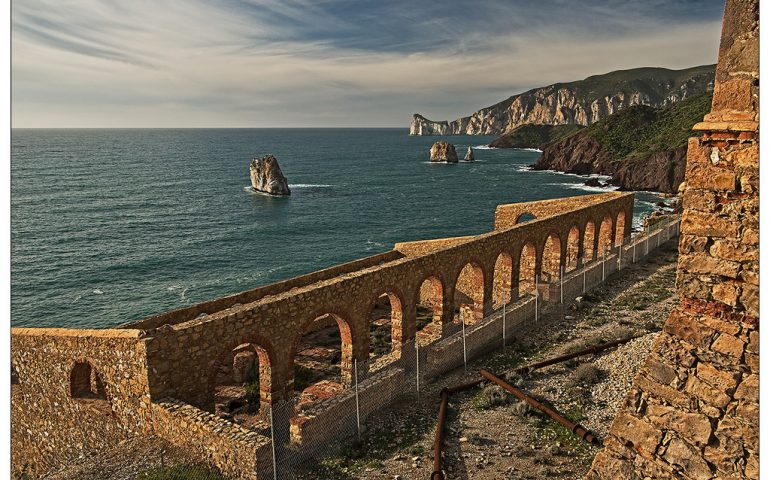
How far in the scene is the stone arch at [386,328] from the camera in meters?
15.9

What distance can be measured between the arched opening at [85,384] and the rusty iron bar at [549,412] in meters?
10.3

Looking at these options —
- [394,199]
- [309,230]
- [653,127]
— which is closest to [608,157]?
[653,127]

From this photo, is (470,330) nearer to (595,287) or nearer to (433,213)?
(595,287)

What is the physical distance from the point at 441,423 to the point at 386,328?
32.7 feet

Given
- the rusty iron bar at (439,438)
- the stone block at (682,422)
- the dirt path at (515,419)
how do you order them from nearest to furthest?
1. the stone block at (682,422)
2. the rusty iron bar at (439,438)
3. the dirt path at (515,419)

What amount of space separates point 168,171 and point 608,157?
10495cm

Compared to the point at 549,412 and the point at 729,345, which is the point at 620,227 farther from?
the point at 729,345

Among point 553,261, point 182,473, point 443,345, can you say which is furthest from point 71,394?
point 553,261

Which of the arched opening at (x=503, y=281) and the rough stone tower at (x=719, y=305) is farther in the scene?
the arched opening at (x=503, y=281)

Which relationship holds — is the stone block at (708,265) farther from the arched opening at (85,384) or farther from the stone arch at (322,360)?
the arched opening at (85,384)

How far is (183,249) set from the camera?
5306 cm

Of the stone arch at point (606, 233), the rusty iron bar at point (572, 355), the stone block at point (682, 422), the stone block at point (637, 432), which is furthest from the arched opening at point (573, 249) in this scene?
the stone block at point (682, 422)

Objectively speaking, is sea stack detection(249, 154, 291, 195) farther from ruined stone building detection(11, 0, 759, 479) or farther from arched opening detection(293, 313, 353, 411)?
arched opening detection(293, 313, 353, 411)

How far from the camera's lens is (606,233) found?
2892cm
